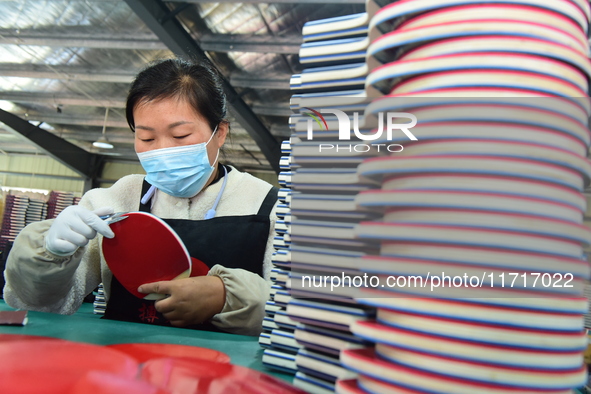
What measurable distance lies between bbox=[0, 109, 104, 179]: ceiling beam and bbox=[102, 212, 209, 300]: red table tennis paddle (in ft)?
33.9

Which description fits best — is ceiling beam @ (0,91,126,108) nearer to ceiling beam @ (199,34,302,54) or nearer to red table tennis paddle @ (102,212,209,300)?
ceiling beam @ (199,34,302,54)

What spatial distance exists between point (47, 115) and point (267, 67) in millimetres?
6208

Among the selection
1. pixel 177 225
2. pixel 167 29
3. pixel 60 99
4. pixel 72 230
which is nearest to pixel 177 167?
pixel 177 225

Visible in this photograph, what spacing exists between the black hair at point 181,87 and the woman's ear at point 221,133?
1.2 inches

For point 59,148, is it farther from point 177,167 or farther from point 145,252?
point 145,252

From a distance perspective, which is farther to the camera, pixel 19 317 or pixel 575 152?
pixel 19 317

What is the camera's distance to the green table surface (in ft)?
2.94

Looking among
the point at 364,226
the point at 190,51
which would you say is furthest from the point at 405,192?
the point at 190,51

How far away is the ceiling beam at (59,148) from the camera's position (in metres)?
10.0

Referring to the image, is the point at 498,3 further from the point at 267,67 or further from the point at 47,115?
the point at 47,115

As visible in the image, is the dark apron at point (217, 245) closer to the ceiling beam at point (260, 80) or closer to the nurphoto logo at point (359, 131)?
the nurphoto logo at point (359, 131)

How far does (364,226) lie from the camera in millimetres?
509

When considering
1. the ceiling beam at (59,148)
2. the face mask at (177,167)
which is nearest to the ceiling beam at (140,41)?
the ceiling beam at (59,148)

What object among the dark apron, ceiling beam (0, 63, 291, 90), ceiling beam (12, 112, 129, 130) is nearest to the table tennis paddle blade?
the dark apron
